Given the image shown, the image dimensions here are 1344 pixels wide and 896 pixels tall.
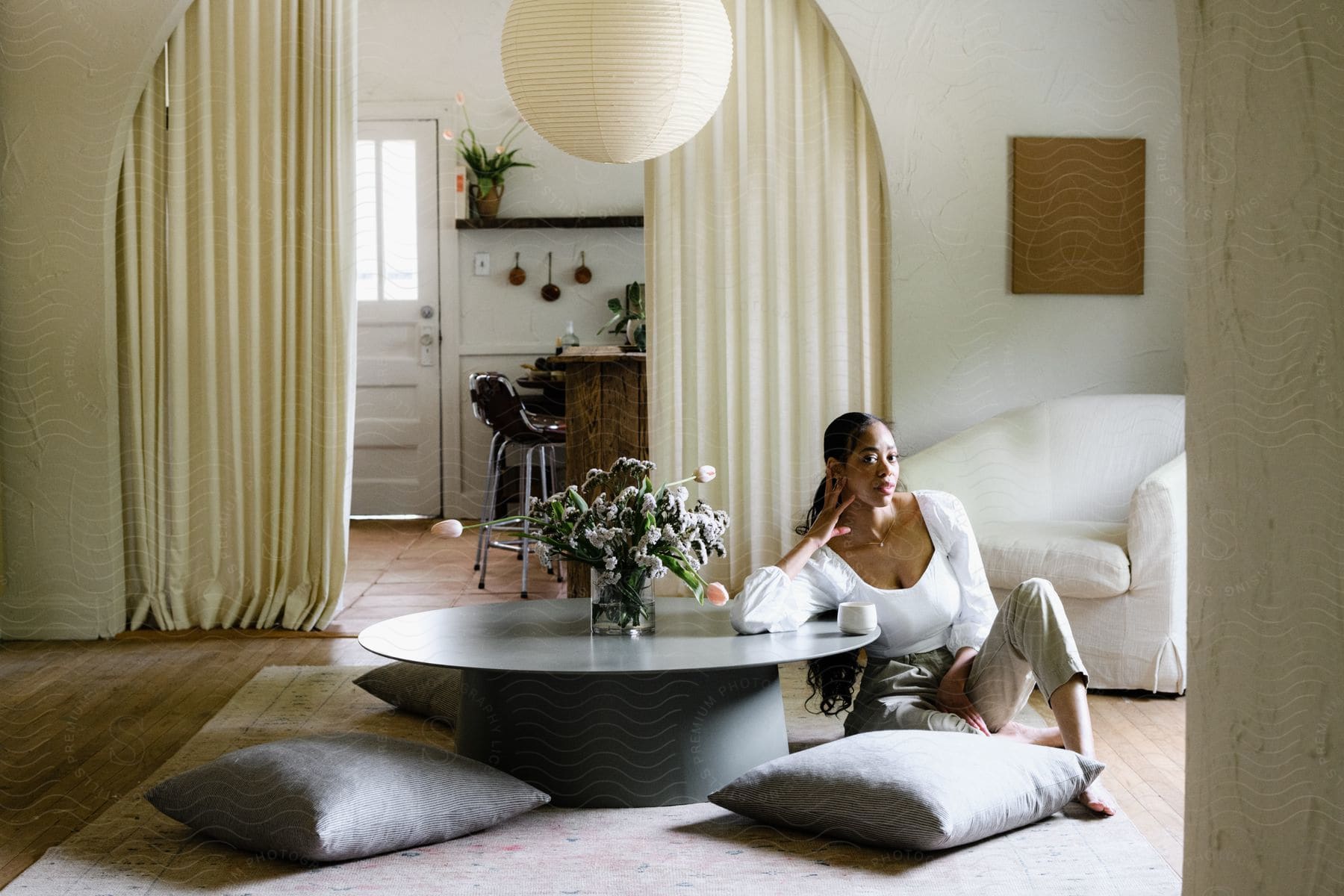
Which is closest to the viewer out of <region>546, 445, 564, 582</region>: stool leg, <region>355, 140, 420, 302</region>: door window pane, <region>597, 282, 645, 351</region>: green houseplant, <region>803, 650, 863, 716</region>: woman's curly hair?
<region>803, 650, 863, 716</region>: woman's curly hair

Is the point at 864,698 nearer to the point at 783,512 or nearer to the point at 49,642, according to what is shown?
the point at 783,512

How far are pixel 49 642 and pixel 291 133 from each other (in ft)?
5.38

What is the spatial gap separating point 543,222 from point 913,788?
14.2 feet

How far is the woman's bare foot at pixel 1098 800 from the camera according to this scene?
7.18ft

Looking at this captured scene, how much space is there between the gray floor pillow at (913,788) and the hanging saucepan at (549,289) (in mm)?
4021

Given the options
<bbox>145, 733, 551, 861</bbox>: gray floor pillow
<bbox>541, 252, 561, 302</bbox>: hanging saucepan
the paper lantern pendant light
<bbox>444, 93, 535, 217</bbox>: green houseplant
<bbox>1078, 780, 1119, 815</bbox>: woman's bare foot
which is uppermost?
<bbox>444, 93, 535, 217</bbox>: green houseplant

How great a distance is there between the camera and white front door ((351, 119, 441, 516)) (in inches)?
231

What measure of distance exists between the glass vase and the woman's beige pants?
0.46 metres

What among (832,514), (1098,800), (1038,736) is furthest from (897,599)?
(1098,800)

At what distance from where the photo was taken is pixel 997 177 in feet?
12.4

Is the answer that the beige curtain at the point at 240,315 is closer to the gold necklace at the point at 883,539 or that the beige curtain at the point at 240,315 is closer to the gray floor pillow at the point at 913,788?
the gold necklace at the point at 883,539

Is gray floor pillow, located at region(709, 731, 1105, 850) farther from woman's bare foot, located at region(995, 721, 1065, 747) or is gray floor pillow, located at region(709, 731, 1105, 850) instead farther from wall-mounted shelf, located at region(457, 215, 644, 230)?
wall-mounted shelf, located at region(457, 215, 644, 230)

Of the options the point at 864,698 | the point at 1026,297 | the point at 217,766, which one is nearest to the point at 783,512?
the point at 1026,297

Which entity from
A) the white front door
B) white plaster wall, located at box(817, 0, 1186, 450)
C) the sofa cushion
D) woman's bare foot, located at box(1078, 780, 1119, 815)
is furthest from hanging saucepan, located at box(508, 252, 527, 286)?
woman's bare foot, located at box(1078, 780, 1119, 815)
